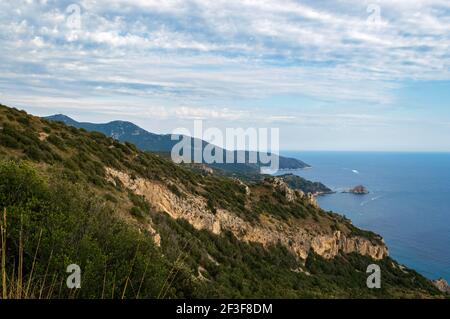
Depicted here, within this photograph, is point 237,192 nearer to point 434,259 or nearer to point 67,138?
point 67,138

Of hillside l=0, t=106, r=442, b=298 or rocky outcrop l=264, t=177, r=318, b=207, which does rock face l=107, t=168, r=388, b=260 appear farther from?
hillside l=0, t=106, r=442, b=298

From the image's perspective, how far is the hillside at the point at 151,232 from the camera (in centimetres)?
676

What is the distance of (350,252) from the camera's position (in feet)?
141

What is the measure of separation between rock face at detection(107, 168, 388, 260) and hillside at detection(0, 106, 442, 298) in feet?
0.34

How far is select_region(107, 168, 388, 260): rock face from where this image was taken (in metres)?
23.3

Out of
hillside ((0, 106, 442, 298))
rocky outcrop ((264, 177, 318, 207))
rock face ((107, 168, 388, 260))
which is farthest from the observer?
rocky outcrop ((264, 177, 318, 207))

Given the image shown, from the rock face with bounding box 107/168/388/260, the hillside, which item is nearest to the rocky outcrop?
the rock face with bounding box 107/168/388/260

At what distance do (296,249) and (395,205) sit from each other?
379ft

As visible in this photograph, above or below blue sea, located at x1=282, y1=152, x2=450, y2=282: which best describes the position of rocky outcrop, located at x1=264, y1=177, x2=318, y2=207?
above

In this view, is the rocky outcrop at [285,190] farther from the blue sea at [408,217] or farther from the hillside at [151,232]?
the blue sea at [408,217]

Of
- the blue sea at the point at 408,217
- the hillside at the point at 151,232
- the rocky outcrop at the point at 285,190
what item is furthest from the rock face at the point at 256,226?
the blue sea at the point at 408,217

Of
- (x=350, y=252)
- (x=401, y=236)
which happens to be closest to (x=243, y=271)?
(x=350, y=252)

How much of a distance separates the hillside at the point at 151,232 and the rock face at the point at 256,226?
4.1 inches

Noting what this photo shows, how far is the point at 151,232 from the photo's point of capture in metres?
14.2
